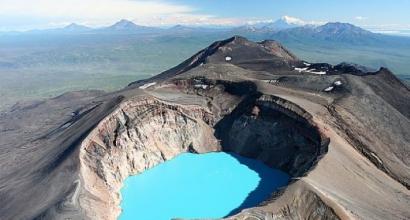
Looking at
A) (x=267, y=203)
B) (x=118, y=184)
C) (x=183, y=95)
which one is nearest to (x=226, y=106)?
(x=183, y=95)

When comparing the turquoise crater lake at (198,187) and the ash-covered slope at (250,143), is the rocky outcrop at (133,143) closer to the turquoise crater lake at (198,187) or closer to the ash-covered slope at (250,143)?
the ash-covered slope at (250,143)

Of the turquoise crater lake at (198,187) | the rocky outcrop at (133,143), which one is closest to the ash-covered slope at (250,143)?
the rocky outcrop at (133,143)

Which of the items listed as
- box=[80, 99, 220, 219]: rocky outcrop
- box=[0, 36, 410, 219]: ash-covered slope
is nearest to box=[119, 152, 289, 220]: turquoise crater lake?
box=[80, 99, 220, 219]: rocky outcrop

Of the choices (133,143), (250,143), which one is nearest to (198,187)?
(133,143)

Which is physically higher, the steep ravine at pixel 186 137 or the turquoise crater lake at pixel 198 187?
the steep ravine at pixel 186 137

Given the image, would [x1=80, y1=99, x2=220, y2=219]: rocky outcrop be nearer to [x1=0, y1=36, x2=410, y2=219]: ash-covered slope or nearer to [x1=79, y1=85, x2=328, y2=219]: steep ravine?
[x1=79, y1=85, x2=328, y2=219]: steep ravine

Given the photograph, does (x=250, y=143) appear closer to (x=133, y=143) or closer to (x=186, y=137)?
(x=186, y=137)

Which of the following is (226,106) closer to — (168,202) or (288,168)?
(288,168)
